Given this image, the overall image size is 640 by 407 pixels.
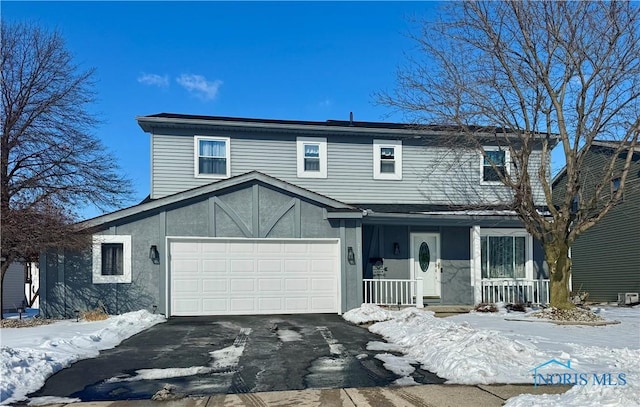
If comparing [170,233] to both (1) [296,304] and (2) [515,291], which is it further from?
(2) [515,291]

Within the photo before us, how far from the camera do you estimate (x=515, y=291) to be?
15805 mm

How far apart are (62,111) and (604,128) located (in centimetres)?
1563

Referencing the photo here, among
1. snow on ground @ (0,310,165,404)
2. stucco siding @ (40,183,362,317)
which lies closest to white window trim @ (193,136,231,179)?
stucco siding @ (40,183,362,317)

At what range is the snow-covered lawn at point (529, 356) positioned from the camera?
18.2 ft

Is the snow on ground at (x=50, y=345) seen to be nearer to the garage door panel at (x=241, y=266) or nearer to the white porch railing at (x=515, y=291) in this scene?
the garage door panel at (x=241, y=266)

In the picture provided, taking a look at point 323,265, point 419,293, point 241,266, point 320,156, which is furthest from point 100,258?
point 419,293

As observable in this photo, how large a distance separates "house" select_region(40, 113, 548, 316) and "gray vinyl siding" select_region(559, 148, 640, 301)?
17.9 feet

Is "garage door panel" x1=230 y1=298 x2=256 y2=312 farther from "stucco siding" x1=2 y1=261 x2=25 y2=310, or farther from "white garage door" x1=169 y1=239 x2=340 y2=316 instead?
"stucco siding" x1=2 y1=261 x2=25 y2=310

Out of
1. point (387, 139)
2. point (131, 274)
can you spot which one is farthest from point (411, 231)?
point (131, 274)

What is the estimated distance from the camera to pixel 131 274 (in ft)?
44.2

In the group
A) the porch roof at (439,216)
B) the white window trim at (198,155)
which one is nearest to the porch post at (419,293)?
the porch roof at (439,216)

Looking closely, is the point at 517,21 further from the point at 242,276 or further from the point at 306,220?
the point at 242,276

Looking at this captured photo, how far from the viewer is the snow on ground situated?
257 inches

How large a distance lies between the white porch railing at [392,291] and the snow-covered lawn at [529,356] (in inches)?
131
